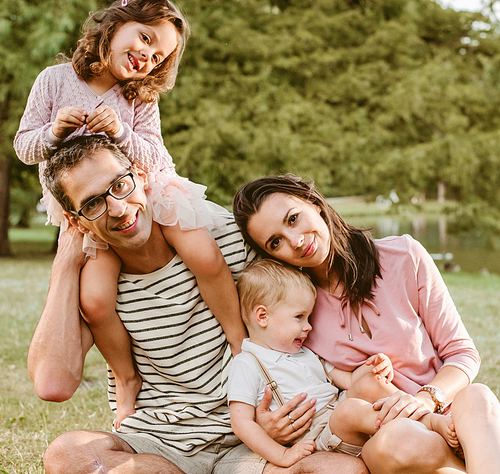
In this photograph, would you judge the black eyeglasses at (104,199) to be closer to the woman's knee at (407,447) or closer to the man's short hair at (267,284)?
the man's short hair at (267,284)

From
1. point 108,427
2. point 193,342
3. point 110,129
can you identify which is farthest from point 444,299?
point 108,427

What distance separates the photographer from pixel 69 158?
8.22 ft

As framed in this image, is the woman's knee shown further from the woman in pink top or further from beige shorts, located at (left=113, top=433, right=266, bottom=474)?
beige shorts, located at (left=113, top=433, right=266, bottom=474)

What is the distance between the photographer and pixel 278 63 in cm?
1343

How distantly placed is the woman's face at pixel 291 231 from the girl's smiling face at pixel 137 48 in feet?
3.17

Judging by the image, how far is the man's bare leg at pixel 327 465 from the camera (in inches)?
89.7

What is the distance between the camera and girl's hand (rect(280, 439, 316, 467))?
2.42 metres

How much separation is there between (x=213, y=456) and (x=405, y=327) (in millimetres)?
1032

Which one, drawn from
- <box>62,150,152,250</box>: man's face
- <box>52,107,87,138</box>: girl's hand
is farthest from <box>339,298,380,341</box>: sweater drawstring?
<box>52,107,87,138</box>: girl's hand

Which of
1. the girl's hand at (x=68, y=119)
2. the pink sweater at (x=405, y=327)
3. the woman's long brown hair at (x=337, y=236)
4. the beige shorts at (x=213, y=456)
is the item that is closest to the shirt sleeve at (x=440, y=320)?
the pink sweater at (x=405, y=327)

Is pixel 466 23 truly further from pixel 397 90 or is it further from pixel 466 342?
pixel 466 342

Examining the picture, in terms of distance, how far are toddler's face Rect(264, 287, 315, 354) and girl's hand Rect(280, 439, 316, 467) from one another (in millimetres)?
407

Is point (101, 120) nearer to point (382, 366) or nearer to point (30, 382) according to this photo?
point (382, 366)

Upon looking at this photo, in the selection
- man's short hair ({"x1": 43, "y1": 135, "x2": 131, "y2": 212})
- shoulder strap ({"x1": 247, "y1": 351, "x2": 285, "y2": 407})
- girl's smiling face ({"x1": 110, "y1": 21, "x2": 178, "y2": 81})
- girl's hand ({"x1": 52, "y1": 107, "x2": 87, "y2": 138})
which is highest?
girl's smiling face ({"x1": 110, "y1": 21, "x2": 178, "y2": 81})
